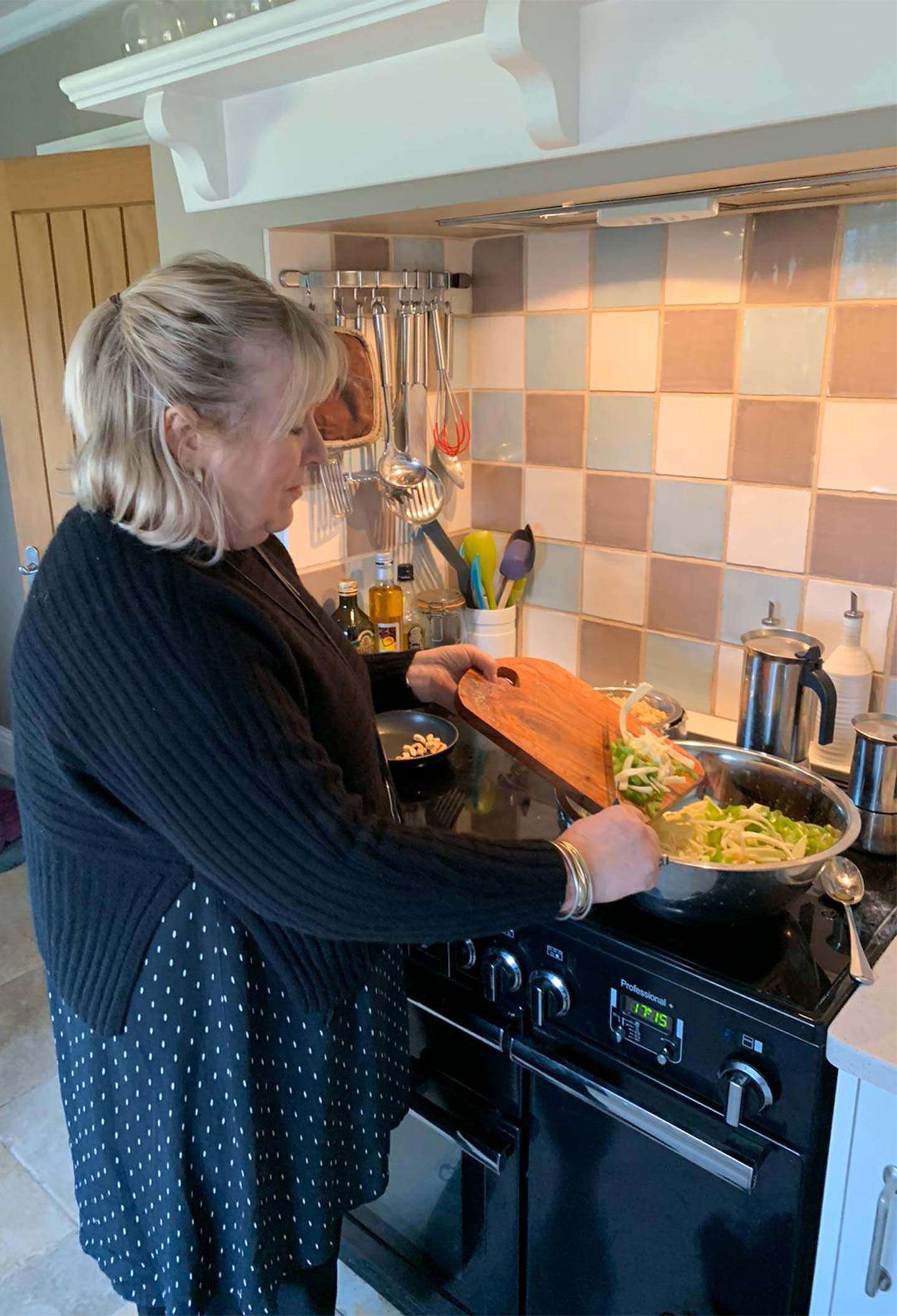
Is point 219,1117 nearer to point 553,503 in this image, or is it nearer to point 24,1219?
point 24,1219

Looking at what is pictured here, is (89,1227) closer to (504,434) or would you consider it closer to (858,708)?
(858,708)

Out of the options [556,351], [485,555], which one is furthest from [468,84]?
[485,555]

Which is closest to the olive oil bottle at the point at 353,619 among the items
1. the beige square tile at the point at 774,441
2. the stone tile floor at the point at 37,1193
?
the beige square tile at the point at 774,441

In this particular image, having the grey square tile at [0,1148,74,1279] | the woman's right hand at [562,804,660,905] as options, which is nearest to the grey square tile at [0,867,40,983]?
the grey square tile at [0,1148,74,1279]

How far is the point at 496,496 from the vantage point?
71.2 inches

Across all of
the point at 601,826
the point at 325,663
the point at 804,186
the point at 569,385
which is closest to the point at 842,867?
the point at 601,826

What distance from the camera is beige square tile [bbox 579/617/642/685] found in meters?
1.69

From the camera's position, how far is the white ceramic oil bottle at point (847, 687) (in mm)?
1396

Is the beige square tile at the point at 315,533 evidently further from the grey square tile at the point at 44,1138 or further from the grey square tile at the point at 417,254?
the grey square tile at the point at 44,1138

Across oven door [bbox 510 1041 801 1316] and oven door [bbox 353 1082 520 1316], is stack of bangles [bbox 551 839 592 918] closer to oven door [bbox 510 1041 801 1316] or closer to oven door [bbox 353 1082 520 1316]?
oven door [bbox 510 1041 801 1316]

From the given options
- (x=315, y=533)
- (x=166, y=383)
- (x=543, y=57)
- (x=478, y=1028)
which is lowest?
(x=478, y=1028)

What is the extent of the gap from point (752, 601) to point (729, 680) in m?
0.14

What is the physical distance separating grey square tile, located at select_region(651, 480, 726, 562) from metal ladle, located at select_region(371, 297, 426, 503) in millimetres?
415

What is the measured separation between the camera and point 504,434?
176 centimetres
